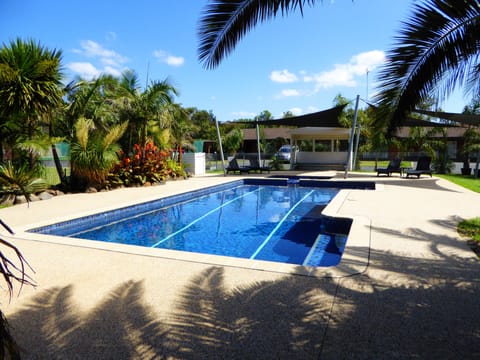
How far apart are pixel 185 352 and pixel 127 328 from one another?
0.63 m

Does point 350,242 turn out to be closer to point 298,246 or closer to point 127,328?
point 298,246

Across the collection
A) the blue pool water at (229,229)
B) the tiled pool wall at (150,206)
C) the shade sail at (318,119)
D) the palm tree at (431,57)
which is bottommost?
the blue pool water at (229,229)

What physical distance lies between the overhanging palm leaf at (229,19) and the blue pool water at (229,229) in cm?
Answer: 370

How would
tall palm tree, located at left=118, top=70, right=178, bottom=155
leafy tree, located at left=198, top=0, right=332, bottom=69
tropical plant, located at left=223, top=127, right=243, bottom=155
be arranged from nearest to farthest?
1. leafy tree, located at left=198, top=0, right=332, bottom=69
2. tall palm tree, located at left=118, top=70, right=178, bottom=155
3. tropical plant, located at left=223, top=127, right=243, bottom=155

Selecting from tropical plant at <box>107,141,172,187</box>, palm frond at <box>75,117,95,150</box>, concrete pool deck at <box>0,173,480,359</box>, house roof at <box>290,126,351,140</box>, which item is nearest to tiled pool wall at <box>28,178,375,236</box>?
concrete pool deck at <box>0,173,480,359</box>

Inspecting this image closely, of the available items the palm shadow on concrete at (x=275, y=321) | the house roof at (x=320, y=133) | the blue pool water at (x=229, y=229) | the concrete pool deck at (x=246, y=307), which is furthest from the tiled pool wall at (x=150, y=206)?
the house roof at (x=320, y=133)

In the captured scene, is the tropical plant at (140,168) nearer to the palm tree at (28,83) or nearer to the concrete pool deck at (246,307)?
the palm tree at (28,83)

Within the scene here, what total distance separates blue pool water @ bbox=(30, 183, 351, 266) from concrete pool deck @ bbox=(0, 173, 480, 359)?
181 cm

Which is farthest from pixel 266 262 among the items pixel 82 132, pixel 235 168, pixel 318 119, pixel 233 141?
pixel 233 141

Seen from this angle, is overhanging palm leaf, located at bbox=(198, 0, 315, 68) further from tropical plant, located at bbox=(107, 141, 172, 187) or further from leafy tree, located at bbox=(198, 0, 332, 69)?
tropical plant, located at bbox=(107, 141, 172, 187)

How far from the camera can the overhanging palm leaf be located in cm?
361

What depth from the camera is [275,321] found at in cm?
286

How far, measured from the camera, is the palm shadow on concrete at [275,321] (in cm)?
246

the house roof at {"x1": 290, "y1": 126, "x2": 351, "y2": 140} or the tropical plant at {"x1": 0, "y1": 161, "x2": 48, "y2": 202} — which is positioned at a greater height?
the house roof at {"x1": 290, "y1": 126, "x2": 351, "y2": 140}
